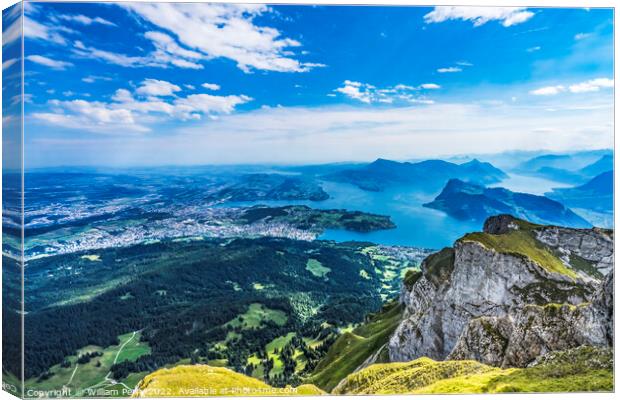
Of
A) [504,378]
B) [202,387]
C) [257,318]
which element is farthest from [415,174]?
[257,318]

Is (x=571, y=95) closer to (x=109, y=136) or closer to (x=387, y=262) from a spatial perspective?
(x=109, y=136)

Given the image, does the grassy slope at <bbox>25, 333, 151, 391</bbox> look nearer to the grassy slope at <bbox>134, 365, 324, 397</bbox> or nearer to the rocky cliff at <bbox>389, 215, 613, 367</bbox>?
the grassy slope at <bbox>134, 365, 324, 397</bbox>

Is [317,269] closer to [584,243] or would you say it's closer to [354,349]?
[354,349]

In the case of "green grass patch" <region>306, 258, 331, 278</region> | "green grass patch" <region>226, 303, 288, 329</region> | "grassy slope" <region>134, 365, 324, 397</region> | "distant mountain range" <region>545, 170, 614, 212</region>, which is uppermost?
"distant mountain range" <region>545, 170, 614, 212</region>

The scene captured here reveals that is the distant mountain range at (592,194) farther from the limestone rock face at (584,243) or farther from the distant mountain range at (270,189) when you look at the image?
the distant mountain range at (270,189)

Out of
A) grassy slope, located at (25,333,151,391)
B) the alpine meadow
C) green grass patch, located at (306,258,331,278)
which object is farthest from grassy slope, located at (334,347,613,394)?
green grass patch, located at (306,258,331,278)

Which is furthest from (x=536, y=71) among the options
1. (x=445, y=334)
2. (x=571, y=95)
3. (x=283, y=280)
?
(x=283, y=280)
